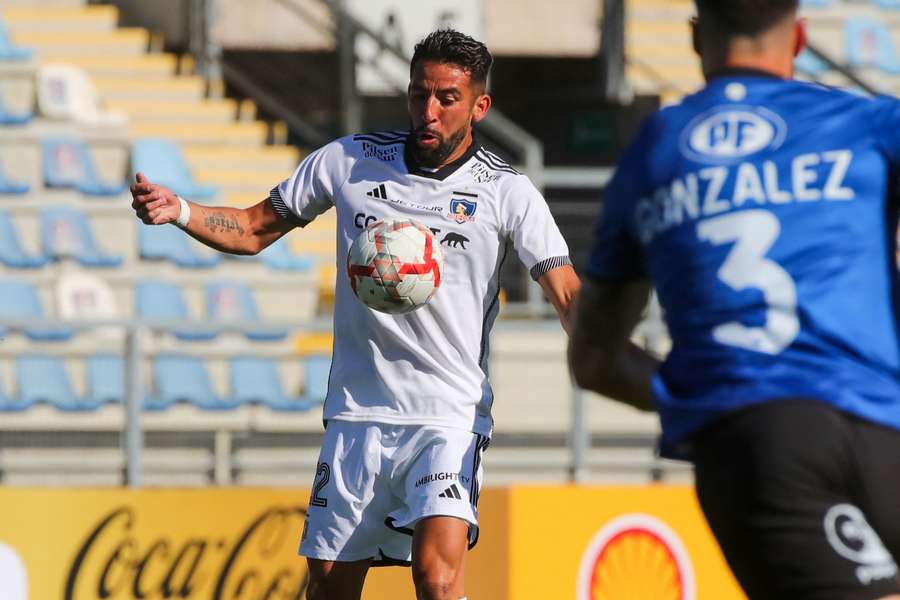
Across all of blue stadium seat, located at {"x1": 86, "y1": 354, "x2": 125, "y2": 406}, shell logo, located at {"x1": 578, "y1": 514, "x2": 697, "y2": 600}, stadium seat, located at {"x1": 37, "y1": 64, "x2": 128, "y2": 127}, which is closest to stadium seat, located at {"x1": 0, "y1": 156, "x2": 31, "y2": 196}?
stadium seat, located at {"x1": 37, "y1": 64, "x2": 128, "y2": 127}

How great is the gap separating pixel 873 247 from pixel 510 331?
298 inches

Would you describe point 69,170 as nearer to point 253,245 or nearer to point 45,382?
point 45,382

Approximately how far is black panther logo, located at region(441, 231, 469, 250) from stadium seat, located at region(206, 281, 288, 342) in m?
7.35

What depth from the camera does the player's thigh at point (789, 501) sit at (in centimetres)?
262

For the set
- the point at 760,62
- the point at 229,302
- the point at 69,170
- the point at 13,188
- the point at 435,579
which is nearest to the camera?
the point at 760,62

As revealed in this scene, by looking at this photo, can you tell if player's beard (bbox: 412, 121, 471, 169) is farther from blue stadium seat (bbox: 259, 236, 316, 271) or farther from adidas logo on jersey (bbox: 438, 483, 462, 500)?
blue stadium seat (bbox: 259, 236, 316, 271)

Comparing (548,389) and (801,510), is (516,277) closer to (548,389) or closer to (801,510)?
(548,389)

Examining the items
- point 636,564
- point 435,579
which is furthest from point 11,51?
point 435,579

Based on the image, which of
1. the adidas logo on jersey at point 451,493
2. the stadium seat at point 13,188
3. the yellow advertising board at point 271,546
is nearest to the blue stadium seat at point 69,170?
the stadium seat at point 13,188

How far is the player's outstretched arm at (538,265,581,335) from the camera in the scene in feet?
17.0

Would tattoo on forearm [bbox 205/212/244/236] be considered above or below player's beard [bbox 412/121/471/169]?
below

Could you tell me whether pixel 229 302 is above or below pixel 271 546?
above

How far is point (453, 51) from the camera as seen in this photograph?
17.6ft

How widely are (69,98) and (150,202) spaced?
9.18m
